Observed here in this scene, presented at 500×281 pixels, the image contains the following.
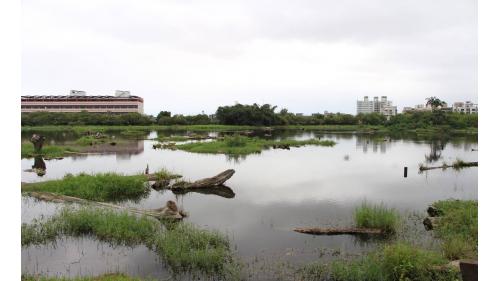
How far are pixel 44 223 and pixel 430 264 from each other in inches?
492

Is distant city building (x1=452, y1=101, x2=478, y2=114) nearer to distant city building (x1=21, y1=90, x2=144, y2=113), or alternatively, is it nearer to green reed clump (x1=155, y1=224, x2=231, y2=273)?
distant city building (x1=21, y1=90, x2=144, y2=113)

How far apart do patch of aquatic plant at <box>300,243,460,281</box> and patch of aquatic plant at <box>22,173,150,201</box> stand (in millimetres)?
11682

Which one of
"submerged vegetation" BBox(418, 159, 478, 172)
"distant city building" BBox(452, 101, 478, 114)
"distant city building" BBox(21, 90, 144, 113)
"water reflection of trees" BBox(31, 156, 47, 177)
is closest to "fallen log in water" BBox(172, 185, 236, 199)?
"water reflection of trees" BBox(31, 156, 47, 177)

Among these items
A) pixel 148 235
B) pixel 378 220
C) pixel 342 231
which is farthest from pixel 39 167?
pixel 378 220

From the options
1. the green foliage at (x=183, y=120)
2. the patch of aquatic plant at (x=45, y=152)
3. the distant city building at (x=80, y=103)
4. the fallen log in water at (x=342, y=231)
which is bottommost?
the fallen log in water at (x=342, y=231)

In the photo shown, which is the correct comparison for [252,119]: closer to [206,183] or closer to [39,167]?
[39,167]

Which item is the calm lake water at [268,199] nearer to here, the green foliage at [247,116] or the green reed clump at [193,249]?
the green reed clump at [193,249]

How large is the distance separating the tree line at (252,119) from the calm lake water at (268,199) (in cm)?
5930

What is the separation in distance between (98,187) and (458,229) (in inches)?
632

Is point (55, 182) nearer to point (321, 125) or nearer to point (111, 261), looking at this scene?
point (111, 261)

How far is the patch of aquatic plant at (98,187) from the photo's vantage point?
17828mm

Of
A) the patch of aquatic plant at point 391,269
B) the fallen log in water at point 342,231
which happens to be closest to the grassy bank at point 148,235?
the patch of aquatic plant at point 391,269

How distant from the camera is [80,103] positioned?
123625 mm

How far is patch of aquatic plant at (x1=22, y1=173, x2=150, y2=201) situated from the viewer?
17.8 meters
